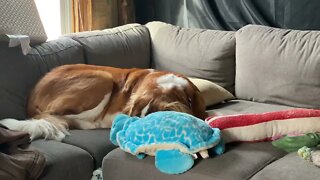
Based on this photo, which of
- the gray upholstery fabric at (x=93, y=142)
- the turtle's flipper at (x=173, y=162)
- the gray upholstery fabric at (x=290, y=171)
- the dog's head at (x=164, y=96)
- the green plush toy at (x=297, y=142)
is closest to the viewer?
the gray upholstery fabric at (x=290, y=171)

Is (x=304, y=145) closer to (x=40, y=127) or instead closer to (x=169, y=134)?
(x=169, y=134)

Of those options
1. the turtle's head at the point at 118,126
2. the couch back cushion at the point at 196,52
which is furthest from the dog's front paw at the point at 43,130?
the couch back cushion at the point at 196,52

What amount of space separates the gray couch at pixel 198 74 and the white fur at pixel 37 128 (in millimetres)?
45

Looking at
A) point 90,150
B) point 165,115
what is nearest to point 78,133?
point 90,150

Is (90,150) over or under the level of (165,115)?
under

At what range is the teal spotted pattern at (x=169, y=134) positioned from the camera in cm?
192

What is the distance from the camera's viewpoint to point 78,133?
2.43 meters

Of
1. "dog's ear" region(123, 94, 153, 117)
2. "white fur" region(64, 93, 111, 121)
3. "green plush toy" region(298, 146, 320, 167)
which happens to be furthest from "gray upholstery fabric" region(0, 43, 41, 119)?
"green plush toy" region(298, 146, 320, 167)

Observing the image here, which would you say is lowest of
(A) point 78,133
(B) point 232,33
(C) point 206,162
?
(A) point 78,133

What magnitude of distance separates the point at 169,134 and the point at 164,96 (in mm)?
551

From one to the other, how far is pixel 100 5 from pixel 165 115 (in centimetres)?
191

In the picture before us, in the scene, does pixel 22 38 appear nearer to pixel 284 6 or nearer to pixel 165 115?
pixel 165 115

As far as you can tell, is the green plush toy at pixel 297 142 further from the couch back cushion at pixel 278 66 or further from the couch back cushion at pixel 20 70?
the couch back cushion at pixel 20 70

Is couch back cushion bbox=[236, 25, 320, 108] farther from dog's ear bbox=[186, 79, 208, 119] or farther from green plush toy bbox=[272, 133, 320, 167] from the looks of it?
green plush toy bbox=[272, 133, 320, 167]
